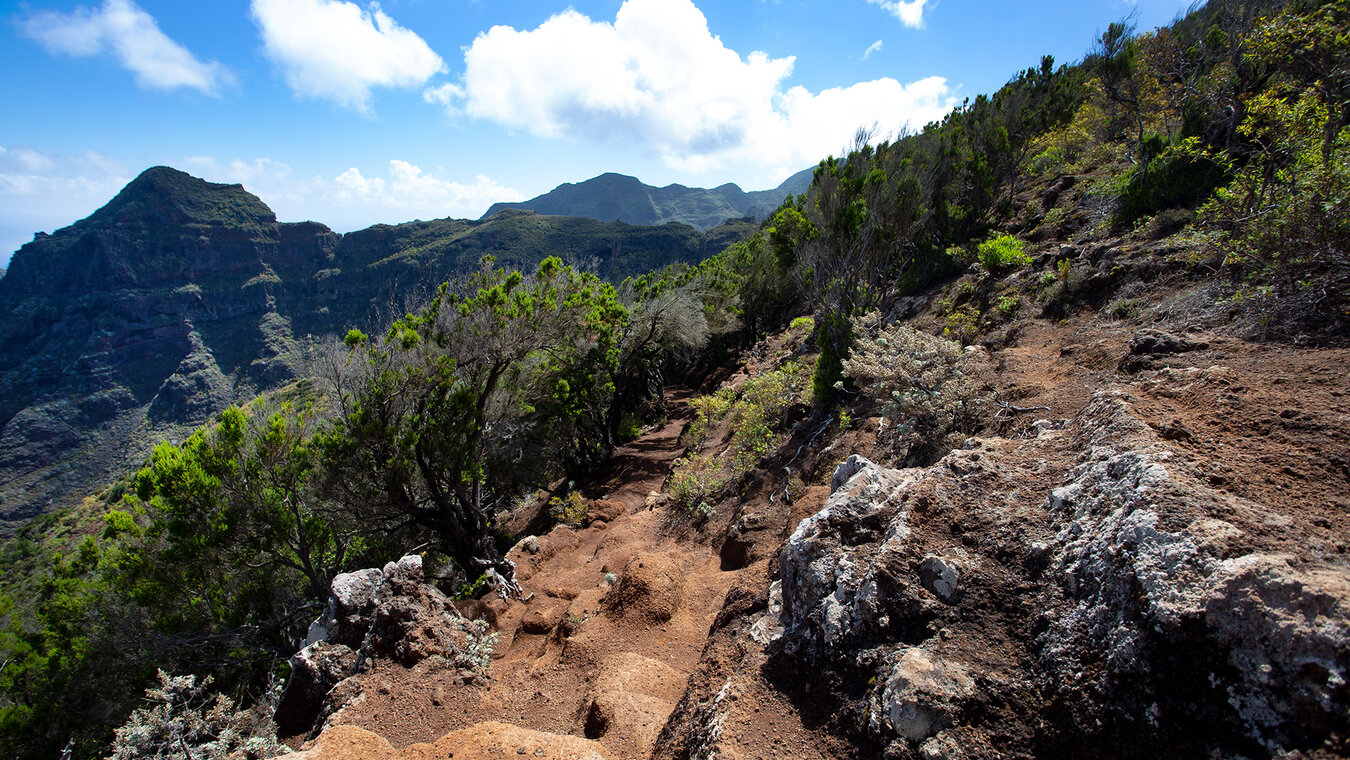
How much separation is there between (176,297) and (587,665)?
145m

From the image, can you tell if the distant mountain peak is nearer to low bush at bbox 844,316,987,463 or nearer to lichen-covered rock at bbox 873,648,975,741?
low bush at bbox 844,316,987,463

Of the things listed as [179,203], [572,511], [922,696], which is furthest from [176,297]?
[922,696]

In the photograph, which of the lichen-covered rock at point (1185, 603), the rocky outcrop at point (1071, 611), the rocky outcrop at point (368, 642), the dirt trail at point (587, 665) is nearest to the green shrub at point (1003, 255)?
the rocky outcrop at point (1071, 611)

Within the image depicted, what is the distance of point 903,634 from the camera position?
2.70m

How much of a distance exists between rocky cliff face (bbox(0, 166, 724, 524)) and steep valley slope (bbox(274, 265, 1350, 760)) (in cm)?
7404

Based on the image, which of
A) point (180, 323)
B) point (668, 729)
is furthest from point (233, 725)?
point (180, 323)

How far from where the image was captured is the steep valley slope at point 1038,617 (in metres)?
1.75

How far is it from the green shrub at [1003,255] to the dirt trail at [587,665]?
28.7 feet

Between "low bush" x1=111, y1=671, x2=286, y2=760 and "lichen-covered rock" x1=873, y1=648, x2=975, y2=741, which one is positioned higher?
"lichen-covered rock" x1=873, y1=648, x2=975, y2=741

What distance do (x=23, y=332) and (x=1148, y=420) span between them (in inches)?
6108

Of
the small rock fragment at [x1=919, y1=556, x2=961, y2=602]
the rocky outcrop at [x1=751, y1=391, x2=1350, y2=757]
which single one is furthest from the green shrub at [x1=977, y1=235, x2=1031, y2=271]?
the small rock fragment at [x1=919, y1=556, x2=961, y2=602]

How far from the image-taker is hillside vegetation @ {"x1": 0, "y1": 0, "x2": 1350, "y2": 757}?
2186 millimetres

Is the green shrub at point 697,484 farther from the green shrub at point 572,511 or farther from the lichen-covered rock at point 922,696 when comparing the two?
the lichen-covered rock at point 922,696

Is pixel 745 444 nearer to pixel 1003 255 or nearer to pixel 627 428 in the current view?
pixel 1003 255
